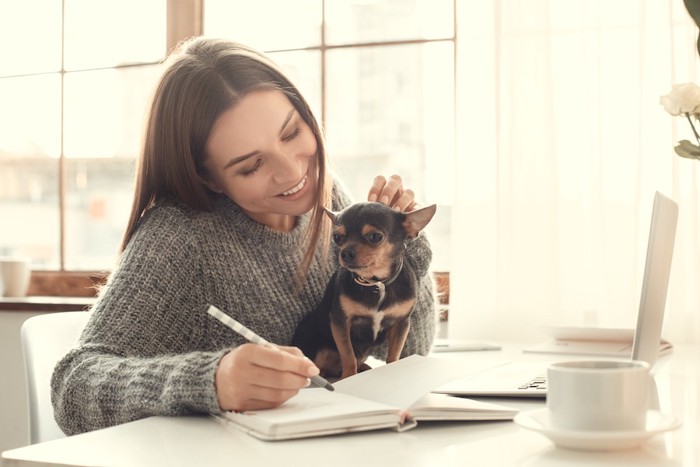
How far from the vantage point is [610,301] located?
218 cm

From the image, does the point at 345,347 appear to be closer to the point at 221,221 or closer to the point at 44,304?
the point at 221,221

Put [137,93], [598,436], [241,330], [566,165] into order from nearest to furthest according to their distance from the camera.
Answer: [598,436] < [241,330] < [566,165] < [137,93]

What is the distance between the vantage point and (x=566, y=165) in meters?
2.23

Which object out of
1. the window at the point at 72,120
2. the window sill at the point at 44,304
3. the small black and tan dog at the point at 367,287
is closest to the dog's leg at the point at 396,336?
the small black and tan dog at the point at 367,287

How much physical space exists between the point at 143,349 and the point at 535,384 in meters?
0.56

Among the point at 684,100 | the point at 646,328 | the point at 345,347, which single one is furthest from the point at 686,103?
the point at 345,347

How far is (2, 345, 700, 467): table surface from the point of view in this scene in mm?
773

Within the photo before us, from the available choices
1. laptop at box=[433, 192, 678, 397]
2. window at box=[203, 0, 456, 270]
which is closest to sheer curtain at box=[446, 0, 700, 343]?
window at box=[203, 0, 456, 270]

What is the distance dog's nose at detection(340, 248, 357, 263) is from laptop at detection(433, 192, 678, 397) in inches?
8.3

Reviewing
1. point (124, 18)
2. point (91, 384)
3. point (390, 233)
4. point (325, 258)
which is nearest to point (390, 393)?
point (390, 233)

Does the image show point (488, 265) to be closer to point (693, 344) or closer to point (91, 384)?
point (693, 344)

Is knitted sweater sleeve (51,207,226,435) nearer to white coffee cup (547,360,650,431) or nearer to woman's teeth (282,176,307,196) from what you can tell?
woman's teeth (282,176,307,196)

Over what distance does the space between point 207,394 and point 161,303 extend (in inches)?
14.0

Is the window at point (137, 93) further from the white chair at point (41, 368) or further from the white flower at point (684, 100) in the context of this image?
the white flower at point (684, 100)
